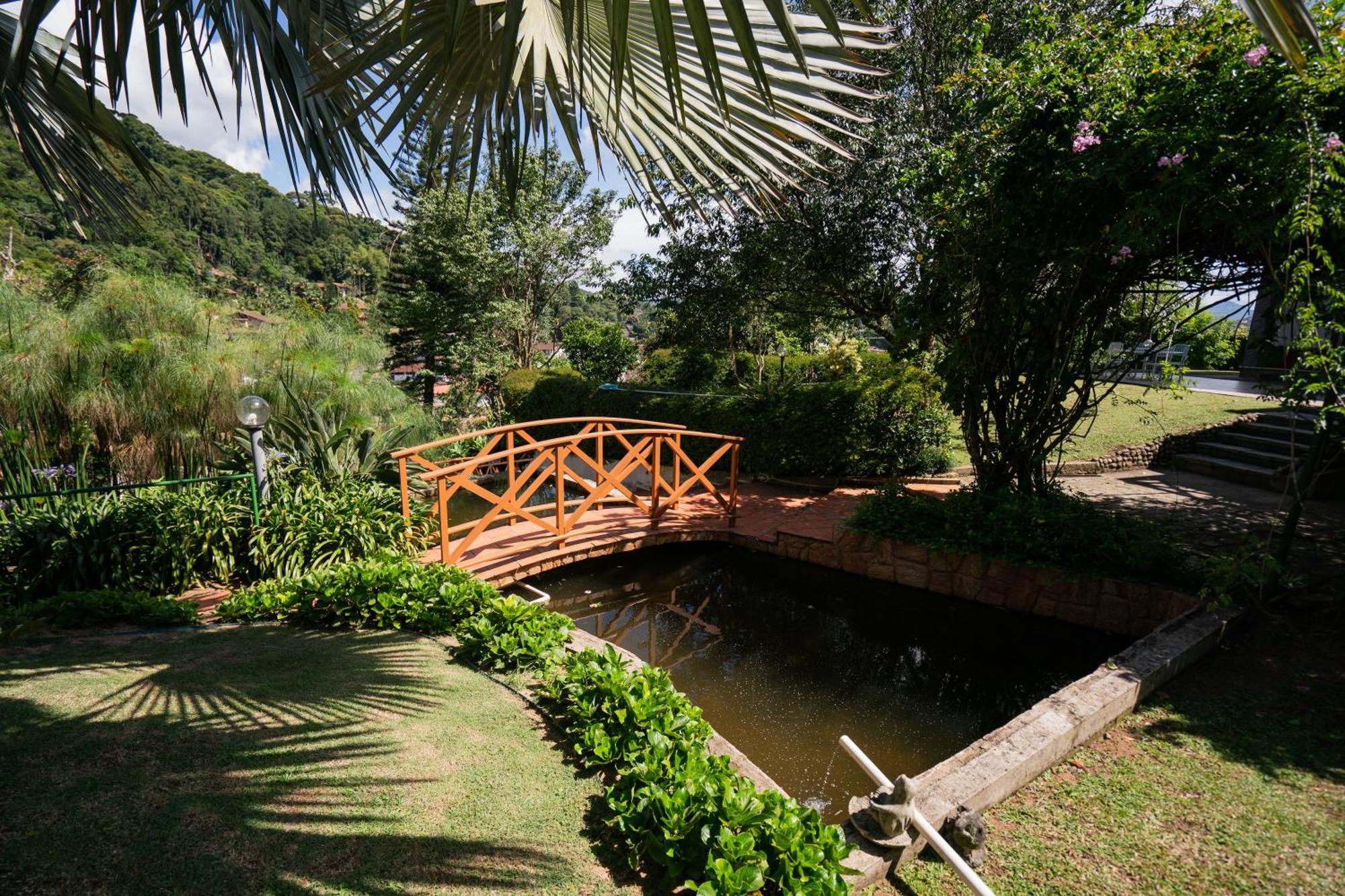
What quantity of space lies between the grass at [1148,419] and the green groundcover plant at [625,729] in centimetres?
677

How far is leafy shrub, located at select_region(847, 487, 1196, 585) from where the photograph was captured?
Result: 14.5ft

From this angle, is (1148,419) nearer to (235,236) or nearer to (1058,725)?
(1058,725)

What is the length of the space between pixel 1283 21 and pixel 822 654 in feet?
14.3

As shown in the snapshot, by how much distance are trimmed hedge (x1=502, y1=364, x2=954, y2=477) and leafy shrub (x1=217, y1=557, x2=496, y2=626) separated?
16.5 feet

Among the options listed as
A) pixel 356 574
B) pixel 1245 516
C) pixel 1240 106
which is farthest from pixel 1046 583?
pixel 356 574

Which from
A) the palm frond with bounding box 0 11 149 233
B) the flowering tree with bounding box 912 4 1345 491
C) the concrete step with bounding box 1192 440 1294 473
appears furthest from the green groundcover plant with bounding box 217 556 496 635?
the concrete step with bounding box 1192 440 1294 473

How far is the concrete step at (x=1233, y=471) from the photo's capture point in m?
6.95

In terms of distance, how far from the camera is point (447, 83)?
189cm

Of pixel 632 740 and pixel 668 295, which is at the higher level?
pixel 668 295

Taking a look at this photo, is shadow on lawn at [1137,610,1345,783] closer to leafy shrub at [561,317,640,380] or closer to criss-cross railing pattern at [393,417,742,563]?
criss-cross railing pattern at [393,417,742,563]

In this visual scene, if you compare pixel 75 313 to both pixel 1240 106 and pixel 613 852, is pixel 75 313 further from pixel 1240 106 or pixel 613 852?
pixel 1240 106

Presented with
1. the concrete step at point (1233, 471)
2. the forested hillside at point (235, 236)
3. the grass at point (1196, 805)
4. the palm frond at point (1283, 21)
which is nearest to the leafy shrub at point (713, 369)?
the concrete step at point (1233, 471)

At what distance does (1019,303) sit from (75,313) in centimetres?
869

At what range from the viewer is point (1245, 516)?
233 inches
